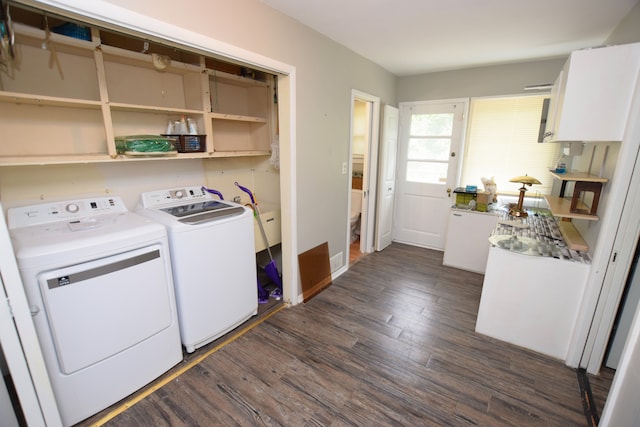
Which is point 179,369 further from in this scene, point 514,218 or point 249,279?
point 514,218

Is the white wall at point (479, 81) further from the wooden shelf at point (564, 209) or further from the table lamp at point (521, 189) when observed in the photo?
the wooden shelf at point (564, 209)

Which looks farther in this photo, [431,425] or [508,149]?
[508,149]

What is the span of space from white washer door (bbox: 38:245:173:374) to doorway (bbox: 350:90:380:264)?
215cm

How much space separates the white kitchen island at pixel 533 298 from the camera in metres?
2.02

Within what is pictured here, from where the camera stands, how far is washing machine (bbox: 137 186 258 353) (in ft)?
6.33

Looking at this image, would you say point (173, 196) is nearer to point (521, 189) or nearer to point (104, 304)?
point (104, 304)

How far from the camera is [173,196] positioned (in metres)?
2.39

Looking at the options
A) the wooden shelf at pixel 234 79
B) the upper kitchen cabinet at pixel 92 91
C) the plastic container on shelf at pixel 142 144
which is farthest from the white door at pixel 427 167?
the plastic container on shelf at pixel 142 144

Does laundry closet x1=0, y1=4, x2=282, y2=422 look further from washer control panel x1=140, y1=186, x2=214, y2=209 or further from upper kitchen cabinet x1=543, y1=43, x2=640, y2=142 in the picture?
upper kitchen cabinet x1=543, y1=43, x2=640, y2=142

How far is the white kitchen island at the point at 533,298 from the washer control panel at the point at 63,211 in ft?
9.42

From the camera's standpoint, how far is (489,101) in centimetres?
373

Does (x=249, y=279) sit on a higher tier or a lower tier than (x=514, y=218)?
lower

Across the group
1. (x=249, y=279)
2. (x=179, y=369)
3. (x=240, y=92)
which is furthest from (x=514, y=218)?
(x=179, y=369)

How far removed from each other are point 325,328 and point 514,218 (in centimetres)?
235
